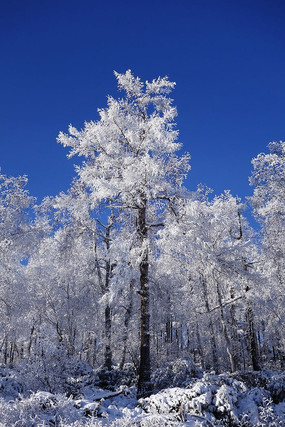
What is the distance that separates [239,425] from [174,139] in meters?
7.91

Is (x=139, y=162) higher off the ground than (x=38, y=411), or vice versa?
(x=139, y=162)

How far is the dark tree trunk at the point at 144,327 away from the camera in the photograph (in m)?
8.68

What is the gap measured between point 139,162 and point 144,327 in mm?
5265

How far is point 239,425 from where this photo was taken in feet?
18.2

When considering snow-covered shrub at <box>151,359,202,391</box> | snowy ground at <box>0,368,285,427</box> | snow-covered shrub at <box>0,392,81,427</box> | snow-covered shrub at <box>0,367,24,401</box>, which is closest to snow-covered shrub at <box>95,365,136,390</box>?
snow-covered shrub at <box>151,359,202,391</box>

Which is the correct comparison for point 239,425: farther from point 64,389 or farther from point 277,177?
point 277,177

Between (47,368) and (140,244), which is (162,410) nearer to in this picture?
(47,368)

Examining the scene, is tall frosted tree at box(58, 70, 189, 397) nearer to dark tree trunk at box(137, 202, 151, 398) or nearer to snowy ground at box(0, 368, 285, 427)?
dark tree trunk at box(137, 202, 151, 398)

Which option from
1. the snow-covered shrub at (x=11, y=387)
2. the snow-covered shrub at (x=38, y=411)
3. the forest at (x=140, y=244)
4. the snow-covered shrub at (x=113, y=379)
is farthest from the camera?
the snow-covered shrub at (x=113, y=379)

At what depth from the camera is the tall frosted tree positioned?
9.11 meters

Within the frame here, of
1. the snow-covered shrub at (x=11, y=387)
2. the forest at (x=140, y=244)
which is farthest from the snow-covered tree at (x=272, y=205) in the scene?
the snow-covered shrub at (x=11, y=387)

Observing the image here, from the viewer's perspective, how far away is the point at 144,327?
9.37m

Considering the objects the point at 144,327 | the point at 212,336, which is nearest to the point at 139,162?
the point at 144,327

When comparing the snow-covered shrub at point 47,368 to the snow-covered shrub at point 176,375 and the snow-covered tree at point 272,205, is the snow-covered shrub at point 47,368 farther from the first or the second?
the snow-covered tree at point 272,205
